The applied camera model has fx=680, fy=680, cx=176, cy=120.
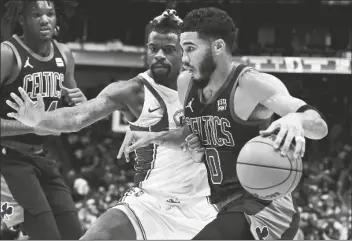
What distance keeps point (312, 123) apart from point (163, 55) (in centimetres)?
142

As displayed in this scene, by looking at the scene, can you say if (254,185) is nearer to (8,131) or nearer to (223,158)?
(223,158)

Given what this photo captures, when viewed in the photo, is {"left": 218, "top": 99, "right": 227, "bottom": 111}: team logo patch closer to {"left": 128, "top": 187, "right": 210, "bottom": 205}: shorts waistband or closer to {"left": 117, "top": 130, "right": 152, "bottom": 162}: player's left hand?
{"left": 117, "top": 130, "right": 152, "bottom": 162}: player's left hand

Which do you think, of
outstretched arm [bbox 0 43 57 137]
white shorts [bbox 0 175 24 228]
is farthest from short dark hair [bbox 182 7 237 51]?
white shorts [bbox 0 175 24 228]

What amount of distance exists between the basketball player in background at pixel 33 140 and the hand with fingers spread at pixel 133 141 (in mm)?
927

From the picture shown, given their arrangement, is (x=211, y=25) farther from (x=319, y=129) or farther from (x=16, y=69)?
(x=16, y=69)

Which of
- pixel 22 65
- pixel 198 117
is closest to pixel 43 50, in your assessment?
pixel 22 65

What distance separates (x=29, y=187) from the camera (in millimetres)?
4527

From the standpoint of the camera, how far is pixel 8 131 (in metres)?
4.54

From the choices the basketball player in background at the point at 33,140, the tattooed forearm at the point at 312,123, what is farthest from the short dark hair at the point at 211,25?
the basketball player in background at the point at 33,140

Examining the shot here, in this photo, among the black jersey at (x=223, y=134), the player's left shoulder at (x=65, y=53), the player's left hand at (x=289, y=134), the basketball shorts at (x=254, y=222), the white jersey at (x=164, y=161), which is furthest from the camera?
the player's left shoulder at (x=65, y=53)

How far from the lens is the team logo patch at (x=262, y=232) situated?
336 cm

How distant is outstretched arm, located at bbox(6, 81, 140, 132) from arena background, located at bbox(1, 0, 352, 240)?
622 cm

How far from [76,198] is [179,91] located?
262 inches

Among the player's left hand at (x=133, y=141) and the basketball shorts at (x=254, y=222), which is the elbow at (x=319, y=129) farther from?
the player's left hand at (x=133, y=141)
